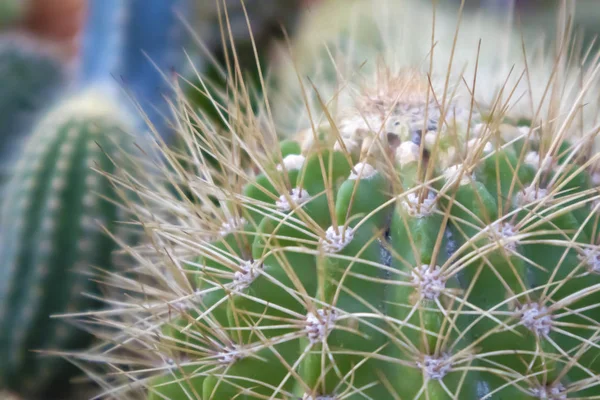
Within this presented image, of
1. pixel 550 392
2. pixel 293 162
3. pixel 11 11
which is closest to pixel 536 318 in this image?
pixel 550 392

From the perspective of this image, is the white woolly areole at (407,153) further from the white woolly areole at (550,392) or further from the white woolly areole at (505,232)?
the white woolly areole at (550,392)

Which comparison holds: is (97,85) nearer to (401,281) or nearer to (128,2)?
(128,2)

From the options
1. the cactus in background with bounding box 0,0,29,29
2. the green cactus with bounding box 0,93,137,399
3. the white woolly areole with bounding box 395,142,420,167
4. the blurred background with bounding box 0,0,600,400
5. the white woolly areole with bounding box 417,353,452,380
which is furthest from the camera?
the cactus in background with bounding box 0,0,29,29

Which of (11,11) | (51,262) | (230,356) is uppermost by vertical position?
(230,356)

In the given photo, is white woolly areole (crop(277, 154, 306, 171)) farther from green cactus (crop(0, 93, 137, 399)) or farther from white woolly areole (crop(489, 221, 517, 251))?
green cactus (crop(0, 93, 137, 399))

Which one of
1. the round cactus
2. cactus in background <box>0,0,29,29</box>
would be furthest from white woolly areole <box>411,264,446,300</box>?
cactus in background <box>0,0,29,29</box>

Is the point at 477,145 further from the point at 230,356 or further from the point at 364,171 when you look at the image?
the point at 230,356

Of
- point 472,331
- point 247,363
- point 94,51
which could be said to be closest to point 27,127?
point 94,51
